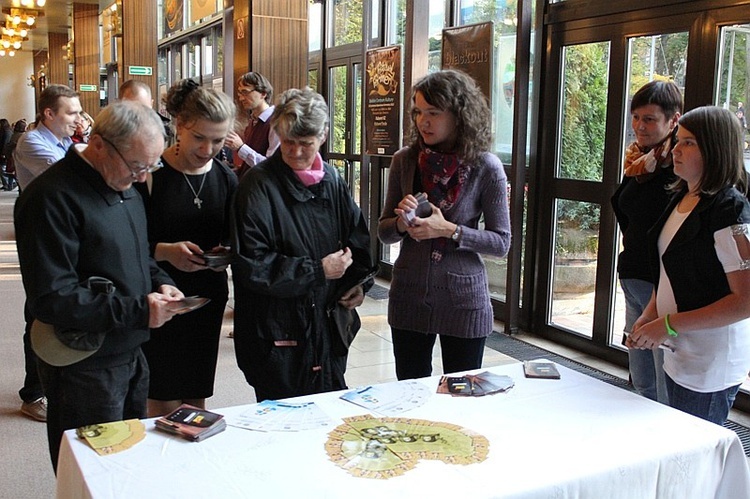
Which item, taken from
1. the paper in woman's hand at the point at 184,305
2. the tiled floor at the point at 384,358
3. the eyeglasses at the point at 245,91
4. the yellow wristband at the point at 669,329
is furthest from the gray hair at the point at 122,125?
the eyeglasses at the point at 245,91

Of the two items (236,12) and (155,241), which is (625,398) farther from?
(236,12)

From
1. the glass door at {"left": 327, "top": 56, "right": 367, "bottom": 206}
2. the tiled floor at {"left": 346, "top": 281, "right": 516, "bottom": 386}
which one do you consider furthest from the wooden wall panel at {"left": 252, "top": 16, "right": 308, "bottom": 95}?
the tiled floor at {"left": 346, "top": 281, "right": 516, "bottom": 386}

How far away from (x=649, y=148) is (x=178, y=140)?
1925 millimetres

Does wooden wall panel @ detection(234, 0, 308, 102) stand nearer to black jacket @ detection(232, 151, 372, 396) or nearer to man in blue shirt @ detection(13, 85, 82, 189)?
man in blue shirt @ detection(13, 85, 82, 189)

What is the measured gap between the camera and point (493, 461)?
164 cm

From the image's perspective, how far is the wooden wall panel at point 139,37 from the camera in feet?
32.8

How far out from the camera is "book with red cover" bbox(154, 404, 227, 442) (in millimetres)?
1722

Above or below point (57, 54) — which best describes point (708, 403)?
below

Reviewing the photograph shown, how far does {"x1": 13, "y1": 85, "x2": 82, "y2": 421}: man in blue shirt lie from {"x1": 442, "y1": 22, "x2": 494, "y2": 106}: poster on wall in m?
2.70

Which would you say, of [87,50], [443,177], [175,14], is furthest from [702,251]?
[87,50]

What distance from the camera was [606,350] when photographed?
466 centimetres

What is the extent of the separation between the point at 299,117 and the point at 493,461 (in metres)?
1.16

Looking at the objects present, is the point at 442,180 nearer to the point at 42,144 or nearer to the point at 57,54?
the point at 42,144

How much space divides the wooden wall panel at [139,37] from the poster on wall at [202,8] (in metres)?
0.74
